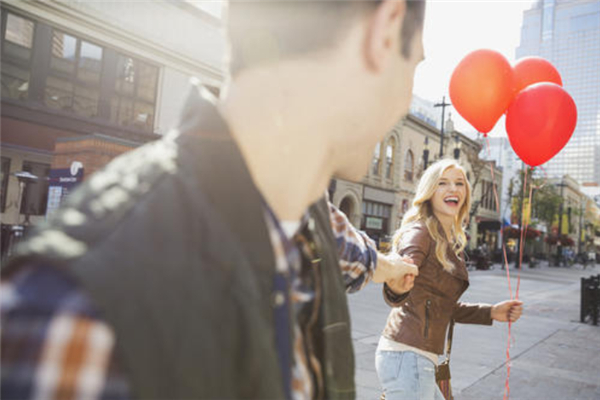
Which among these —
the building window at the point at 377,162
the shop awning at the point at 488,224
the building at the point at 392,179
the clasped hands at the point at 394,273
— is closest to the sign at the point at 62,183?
the clasped hands at the point at 394,273

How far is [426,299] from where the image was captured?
264cm

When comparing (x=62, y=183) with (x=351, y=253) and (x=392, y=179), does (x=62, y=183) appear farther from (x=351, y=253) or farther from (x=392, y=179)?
(x=392, y=179)

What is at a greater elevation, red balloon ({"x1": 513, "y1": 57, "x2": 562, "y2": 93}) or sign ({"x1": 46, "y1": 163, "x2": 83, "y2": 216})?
red balloon ({"x1": 513, "y1": 57, "x2": 562, "y2": 93})

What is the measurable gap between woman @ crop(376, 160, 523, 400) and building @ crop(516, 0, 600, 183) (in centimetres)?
11432

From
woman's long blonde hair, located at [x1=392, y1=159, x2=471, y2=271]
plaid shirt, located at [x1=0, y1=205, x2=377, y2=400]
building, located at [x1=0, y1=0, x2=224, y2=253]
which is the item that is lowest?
plaid shirt, located at [x1=0, y1=205, x2=377, y2=400]

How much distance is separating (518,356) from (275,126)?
7601 millimetres

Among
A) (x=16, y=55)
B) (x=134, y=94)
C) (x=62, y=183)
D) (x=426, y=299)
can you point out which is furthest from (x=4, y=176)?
(x=426, y=299)

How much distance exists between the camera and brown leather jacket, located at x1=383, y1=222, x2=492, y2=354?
2.59 metres

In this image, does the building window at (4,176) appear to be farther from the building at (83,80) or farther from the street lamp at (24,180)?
the street lamp at (24,180)

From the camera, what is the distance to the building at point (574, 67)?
109 meters

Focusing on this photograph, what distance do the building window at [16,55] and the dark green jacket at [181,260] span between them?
1271 centimetres

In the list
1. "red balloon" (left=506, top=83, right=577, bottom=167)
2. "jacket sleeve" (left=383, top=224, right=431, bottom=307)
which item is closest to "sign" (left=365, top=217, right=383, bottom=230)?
"red balloon" (left=506, top=83, right=577, bottom=167)

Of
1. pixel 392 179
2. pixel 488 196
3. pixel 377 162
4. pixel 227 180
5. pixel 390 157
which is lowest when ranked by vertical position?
pixel 227 180

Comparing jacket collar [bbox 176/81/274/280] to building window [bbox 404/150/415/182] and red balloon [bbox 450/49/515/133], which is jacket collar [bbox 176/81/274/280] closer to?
red balloon [bbox 450/49/515/133]
